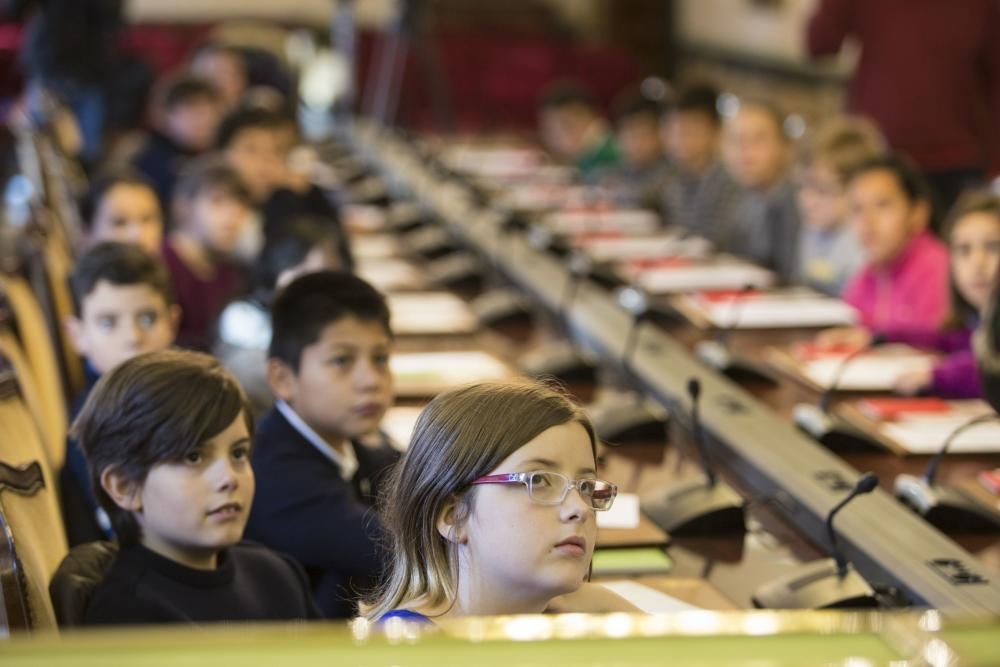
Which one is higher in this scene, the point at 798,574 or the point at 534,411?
the point at 534,411

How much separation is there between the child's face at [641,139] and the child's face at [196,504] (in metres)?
4.72

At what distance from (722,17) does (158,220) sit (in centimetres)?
767

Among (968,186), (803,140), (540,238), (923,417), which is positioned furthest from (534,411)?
(803,140)

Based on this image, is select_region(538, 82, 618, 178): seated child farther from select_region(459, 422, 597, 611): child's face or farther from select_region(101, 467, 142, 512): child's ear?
select_region(459, 422, 597, 611): child's face

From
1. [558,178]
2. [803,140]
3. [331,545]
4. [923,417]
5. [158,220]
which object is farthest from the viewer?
[558,178]

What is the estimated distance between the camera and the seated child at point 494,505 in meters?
1.38

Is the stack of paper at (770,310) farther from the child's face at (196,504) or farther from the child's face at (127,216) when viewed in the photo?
the child's face at (196,504)

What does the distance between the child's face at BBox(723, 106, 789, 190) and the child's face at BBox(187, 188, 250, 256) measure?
163cm

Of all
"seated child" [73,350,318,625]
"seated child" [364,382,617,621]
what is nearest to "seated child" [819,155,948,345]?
"seated child" [73,350,318,625]

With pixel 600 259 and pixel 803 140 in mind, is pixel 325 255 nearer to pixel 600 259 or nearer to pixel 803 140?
pixel 600 259

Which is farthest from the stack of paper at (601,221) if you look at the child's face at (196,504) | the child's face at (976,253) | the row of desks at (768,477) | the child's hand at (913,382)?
the child's face at (196,504)

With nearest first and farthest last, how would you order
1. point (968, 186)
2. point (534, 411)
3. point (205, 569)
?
point (534, 411) < point (205, 569) < point (968, 186)

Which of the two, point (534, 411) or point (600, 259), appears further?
point (600, 259)

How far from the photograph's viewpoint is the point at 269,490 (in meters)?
2.09
